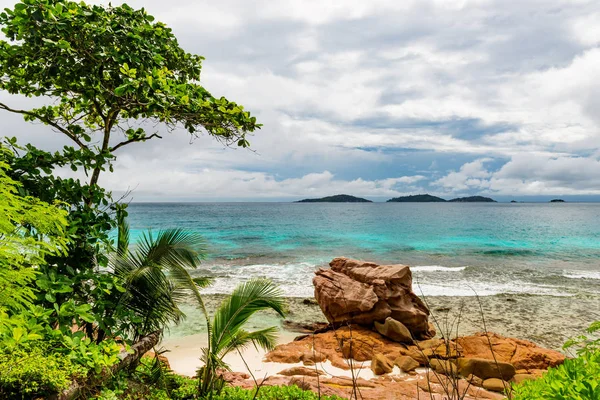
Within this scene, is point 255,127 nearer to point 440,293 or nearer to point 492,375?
point 492,375

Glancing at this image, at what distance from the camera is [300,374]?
809cm

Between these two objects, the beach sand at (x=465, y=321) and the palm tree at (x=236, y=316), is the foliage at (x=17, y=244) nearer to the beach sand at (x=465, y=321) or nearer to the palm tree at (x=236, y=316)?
the palm tree at (x=236, y=316)

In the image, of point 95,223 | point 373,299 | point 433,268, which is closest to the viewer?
point 95,223

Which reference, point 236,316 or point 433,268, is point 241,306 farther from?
point 433,268

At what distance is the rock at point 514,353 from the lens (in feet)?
29.1

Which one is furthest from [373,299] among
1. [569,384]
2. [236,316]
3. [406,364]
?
[569,384]

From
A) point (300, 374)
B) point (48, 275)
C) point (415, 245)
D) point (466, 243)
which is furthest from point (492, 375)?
point (466, 243)

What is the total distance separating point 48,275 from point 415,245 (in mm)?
38709

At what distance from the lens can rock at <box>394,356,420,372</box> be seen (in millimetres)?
8641

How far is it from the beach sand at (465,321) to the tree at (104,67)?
6252mm

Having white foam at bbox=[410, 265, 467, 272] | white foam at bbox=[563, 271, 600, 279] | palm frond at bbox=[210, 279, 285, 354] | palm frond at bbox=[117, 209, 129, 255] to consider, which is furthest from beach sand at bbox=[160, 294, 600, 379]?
white foam at bbox=[410, 265, 467, 272]

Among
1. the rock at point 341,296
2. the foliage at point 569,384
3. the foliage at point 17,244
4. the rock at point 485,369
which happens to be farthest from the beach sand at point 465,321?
the foliage at point 569,384

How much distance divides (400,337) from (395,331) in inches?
9.7

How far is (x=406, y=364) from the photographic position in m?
8.71
